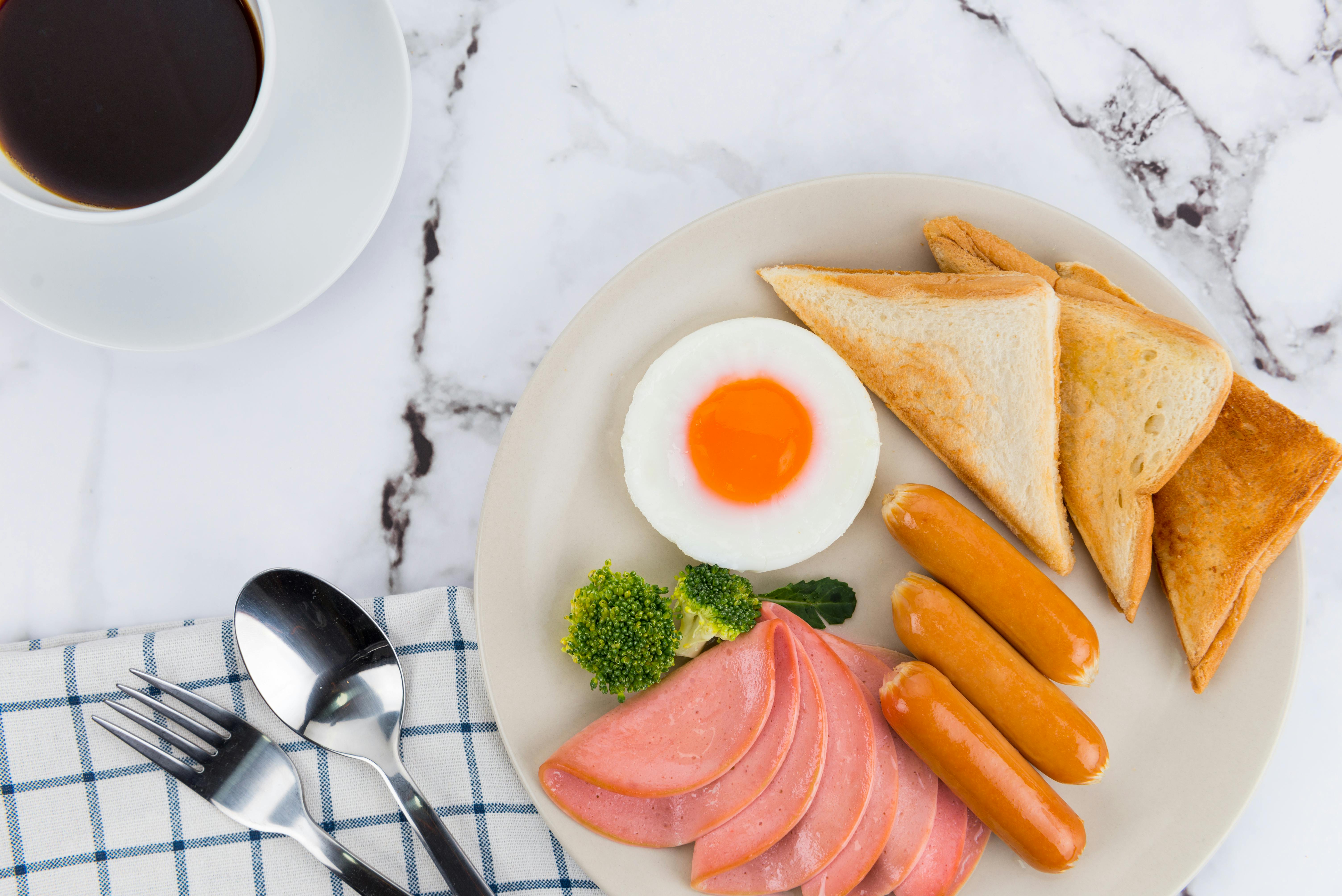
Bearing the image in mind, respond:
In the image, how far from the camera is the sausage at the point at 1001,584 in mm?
2041

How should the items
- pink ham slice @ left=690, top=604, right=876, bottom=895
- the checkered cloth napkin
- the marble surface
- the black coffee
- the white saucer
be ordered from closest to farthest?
the black coffee → the white saucer → pink ham slice @ left=690, top=604, right=876, bottom=895 → the checkered cloth napkin → the marble surface

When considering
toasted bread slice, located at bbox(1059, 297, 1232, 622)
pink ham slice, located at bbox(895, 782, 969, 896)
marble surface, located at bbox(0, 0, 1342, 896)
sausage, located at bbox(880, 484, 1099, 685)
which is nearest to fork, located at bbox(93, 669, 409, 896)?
marble surface, located at bbox(0, 0, 1342, 896)

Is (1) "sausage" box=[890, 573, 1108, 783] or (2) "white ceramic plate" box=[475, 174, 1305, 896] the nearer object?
(1) "sausage" box=[890, 573, 1108, 783]

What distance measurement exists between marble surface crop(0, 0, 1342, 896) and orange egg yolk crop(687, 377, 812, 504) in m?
0.55

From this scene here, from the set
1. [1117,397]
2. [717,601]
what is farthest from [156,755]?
[1117,397]

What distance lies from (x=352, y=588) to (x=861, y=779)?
1.45 meters

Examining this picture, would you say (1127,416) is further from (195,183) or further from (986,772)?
(195,183)

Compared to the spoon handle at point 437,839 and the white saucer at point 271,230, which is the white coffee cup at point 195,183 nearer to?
the white saucer at point 271,230

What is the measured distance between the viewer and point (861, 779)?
2.05 metres

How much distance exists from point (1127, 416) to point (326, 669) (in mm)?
2169

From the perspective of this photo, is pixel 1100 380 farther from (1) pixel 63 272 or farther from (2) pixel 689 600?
(1) pixel 63 272

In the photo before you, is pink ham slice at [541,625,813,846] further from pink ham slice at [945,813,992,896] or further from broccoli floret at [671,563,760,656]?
pink ham slice at [945,813,992,896]

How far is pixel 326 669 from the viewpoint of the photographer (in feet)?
7.23

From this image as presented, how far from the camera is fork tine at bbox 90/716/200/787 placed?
2.11m
